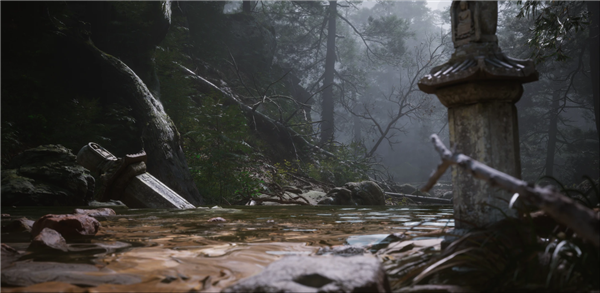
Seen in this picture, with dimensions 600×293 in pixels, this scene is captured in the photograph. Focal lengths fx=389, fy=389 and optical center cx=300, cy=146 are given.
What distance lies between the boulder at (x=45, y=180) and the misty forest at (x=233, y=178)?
0.03 metres

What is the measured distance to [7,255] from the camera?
6.50 feet

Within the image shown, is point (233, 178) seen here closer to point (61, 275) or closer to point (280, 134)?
point (280, 134)

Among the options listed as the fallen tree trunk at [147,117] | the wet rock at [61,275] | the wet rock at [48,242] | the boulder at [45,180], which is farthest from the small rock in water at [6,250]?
the fallen tree trunk at [147,117]

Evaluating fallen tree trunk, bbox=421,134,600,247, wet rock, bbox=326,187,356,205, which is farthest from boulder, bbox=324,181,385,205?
fallen tree trunk, bbox=421,134,600,247

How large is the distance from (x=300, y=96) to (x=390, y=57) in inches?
238

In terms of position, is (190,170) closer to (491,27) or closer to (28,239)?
(28,239)

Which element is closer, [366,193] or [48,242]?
[48,242]

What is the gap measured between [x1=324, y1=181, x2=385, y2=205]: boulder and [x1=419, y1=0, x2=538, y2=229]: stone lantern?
24.9ft

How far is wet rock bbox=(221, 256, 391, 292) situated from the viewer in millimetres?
1267

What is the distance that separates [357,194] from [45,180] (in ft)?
22.2

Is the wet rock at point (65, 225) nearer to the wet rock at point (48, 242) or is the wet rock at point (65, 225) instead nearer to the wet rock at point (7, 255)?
the wet rock at point (48, 242)

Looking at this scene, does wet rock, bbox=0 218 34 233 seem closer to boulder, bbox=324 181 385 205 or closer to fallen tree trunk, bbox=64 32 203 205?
fallen tree trunk, bbox=64 32 203 205

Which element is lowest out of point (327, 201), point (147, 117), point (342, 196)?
point (327, 201)

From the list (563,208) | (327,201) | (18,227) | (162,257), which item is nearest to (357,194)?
(327,201)
